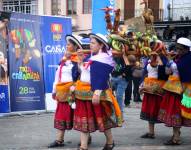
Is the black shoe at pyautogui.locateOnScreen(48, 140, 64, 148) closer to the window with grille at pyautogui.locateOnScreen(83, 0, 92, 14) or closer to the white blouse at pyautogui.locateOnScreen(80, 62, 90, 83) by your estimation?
the white blouse at pyautogui.locateOnScreen(80, 62, 90, 83)

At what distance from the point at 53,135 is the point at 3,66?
2255 mm

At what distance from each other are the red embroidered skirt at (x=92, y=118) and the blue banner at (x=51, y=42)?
411 cm

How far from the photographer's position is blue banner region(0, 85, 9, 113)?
33.0ft

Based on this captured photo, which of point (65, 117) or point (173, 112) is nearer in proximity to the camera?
point (65, 117)

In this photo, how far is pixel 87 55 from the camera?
7094 mm

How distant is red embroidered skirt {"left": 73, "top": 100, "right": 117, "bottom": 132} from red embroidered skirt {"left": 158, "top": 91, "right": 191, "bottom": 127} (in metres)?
1.15

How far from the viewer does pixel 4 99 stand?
33.1ft

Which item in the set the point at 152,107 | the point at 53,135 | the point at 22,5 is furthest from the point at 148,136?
the point at 22,5

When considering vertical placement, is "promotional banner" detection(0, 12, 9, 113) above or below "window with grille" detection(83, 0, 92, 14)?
below

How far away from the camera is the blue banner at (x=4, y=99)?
33.0 ft

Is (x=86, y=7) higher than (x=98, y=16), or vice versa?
(x=86, y=7)

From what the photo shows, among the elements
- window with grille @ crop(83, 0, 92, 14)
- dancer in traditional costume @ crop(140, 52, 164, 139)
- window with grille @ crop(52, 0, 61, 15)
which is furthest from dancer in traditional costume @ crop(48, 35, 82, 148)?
window with grille @ crop(52, 0, 61, 15)

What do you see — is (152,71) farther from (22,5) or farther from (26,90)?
(22,5)

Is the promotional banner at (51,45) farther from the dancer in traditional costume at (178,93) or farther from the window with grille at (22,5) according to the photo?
the window with grille at (22,5)
